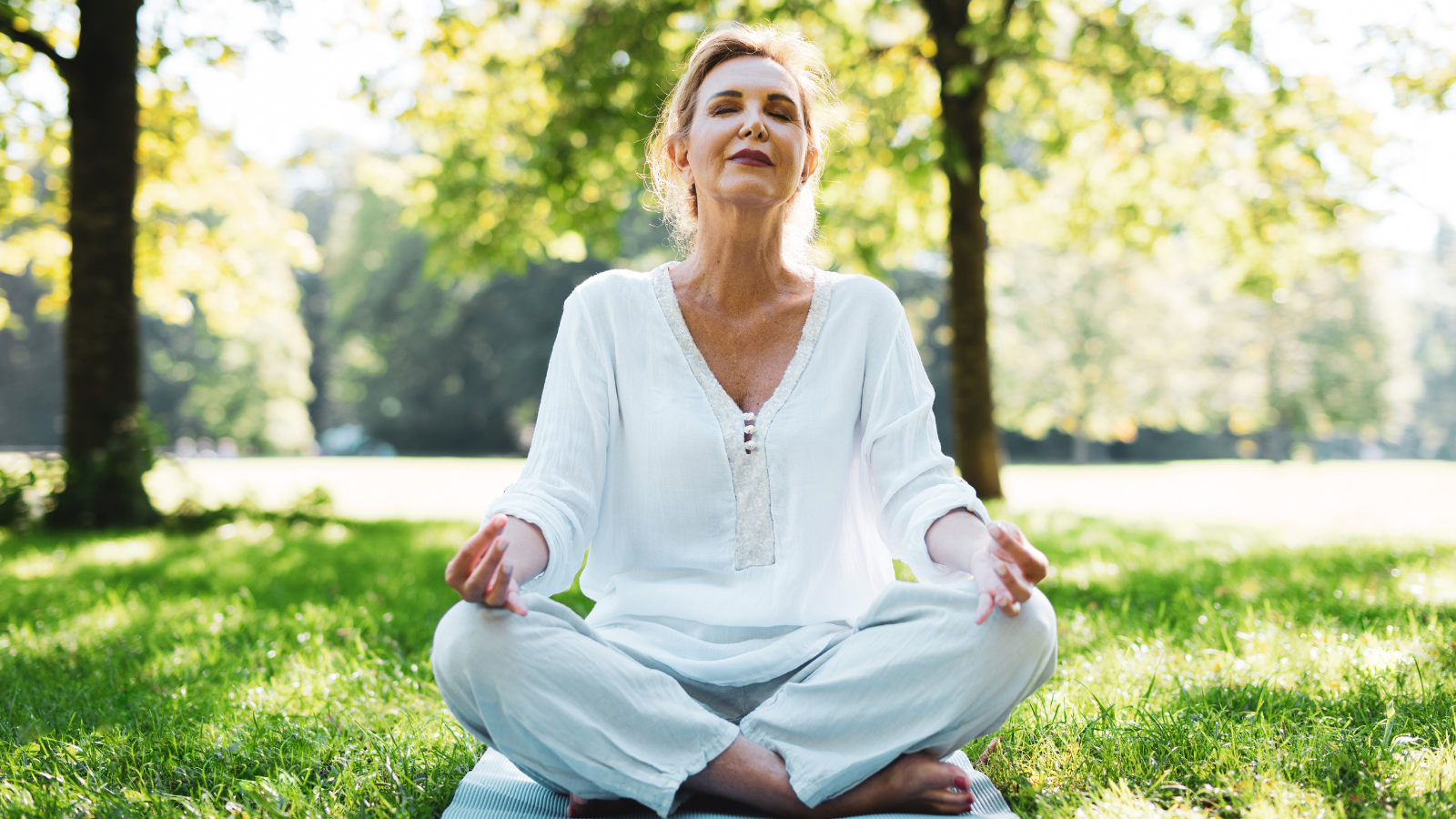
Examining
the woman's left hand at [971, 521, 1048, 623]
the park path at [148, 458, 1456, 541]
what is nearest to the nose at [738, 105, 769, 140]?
the woman's left hand at [971, 521, 1048, 623]

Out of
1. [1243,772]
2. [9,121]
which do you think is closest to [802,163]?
[1243,772]

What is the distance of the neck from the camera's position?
8.70 feet

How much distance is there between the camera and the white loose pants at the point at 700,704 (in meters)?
2.01

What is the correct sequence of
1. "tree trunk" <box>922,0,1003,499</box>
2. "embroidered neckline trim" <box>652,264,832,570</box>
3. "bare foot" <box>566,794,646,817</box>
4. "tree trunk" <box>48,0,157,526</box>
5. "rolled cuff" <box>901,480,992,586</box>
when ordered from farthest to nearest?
1. "tree trunk" <box>922,0,1003,499</box>
2. "tree trunk" <box>48,0,157,526</box>
3. "embroidered neckline trim" <box>652,264,832,570</box>
4. "rolled cuff" <box>901,480,992,586</box>
5. "bare foot" <box>566,794,646,817</box>

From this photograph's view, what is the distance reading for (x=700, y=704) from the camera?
2.15 meters

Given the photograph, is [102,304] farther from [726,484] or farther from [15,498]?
[726,484]

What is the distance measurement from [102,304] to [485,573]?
823 cm

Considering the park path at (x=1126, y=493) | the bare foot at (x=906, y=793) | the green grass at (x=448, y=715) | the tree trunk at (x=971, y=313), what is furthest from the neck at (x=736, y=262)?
the tree trunk at (x=971, y=313)

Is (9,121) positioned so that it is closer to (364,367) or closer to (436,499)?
(436,499)

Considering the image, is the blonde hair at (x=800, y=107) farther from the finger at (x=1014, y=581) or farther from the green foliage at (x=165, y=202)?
the green foliage at (x=165, y=202)

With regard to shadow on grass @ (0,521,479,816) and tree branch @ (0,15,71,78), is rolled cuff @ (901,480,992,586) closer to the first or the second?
shadow on grass @ (0,521,479,816)

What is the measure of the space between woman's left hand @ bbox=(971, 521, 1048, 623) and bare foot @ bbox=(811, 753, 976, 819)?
39cm

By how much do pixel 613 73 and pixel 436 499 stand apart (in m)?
8.18

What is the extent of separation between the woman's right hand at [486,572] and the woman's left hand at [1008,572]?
0.99m
